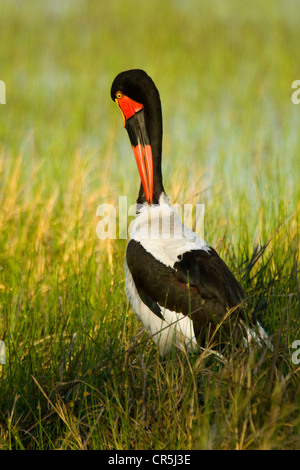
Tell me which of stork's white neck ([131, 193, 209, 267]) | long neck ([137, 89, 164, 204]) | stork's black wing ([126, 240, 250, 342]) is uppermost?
long neck ([137, 89, 164, 204])

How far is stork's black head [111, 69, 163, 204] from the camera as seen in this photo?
13.1 ft

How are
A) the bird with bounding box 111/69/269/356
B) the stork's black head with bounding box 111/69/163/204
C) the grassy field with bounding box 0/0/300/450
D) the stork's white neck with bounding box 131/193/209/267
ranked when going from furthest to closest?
the stork's black head with bounding box 111/69/163/204, the stork's white neck with bounding box 131/193/209/267, the bird with bounding box 111/69/269/356, the grassy field with bounding box 0/0/300/450

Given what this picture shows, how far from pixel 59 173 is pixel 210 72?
4.58m

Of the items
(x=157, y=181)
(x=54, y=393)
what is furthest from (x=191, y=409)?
(x=157, y=181)

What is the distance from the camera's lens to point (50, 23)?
12609 millimetres

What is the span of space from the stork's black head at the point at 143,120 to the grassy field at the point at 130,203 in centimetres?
69

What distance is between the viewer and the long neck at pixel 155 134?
4.03 m

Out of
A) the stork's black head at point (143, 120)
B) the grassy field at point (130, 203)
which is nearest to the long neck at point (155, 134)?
the stork's black head at point (143, 120)

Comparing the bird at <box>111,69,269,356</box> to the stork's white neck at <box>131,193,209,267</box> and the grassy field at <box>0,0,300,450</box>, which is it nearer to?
the stork's white neck at <box>131,193,209,267</box>

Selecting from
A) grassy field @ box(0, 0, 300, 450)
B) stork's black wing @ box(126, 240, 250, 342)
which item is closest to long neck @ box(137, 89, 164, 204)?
stork's black wing @ box(126, 240, 250, 342)

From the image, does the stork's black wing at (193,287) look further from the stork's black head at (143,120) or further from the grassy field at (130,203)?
the stork's black head at (143,120)

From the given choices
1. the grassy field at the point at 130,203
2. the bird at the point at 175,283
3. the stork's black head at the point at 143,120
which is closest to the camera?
the grassy field at the point at 130,203
